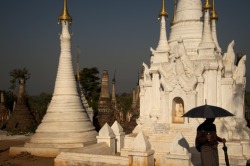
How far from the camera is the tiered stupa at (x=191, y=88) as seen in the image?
12852mm

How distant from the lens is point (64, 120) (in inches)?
640

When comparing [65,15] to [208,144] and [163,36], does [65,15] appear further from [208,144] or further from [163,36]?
[208,144]

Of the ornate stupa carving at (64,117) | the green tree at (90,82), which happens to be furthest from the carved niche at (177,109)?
the green tree at (90,82)

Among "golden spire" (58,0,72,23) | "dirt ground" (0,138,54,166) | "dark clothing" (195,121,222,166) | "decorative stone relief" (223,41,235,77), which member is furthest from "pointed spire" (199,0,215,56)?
"dirt ground" (0,138,54,166)

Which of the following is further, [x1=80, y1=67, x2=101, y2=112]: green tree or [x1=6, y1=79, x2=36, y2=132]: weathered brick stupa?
[x1=80, y1=67, x2=101, y2=112]: green tree

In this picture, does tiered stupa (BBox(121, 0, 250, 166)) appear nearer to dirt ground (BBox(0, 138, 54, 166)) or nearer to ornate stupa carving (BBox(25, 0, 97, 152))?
ornate stupa carving (BBox(25, 0, 97, 152))

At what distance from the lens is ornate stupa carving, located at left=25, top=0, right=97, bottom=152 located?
15.7 m

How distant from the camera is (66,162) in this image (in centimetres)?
1142

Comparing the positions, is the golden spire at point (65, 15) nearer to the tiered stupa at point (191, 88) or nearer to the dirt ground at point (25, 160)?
the tiered stupa at point (191, 88)

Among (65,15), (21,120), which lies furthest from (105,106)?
(65,15)

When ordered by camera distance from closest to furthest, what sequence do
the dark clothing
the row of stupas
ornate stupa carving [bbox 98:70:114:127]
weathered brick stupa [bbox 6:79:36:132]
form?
1. the dark clothing
2. the row of stupas
3. weathered brick stupa [bbox 6:79:36:132]
4. ornate stupa carving [bbox 98:70:114:127]

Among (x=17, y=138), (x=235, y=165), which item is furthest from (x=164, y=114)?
(x=17, y=138)

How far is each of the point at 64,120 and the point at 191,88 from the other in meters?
7.05

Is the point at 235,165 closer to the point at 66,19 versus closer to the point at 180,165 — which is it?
the point at 180,165
